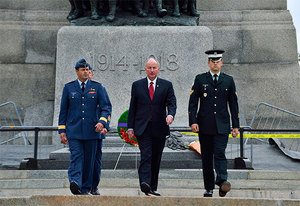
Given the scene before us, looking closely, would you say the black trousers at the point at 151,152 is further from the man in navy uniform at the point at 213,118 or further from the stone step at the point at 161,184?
the stone step at the point at 161,184

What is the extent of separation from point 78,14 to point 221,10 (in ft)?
16.9

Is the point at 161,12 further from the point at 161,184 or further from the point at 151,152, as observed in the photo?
the point at 151,152

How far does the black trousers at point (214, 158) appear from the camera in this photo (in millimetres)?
5832

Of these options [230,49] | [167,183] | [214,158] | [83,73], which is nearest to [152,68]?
[83,73]

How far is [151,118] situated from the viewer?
6.02 metres

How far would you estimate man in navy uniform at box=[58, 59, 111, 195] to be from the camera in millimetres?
5957

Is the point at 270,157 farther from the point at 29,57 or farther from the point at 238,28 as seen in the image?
the point at 29,57

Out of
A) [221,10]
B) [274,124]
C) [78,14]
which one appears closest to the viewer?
[78,14]

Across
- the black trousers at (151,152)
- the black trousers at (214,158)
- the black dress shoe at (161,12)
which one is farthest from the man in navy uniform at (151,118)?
the black dress shoe at (161,12)

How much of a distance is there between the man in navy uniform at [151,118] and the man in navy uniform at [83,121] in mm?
385

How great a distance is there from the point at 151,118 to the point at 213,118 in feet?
2.50

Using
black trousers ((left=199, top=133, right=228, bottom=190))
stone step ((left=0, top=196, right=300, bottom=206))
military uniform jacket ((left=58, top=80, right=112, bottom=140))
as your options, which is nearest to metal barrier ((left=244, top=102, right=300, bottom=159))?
black trousers ((left=199, top=133, right=228, bottom=190))

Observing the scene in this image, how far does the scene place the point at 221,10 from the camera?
15.8m

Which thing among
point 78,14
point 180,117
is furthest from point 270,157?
point 78,14
